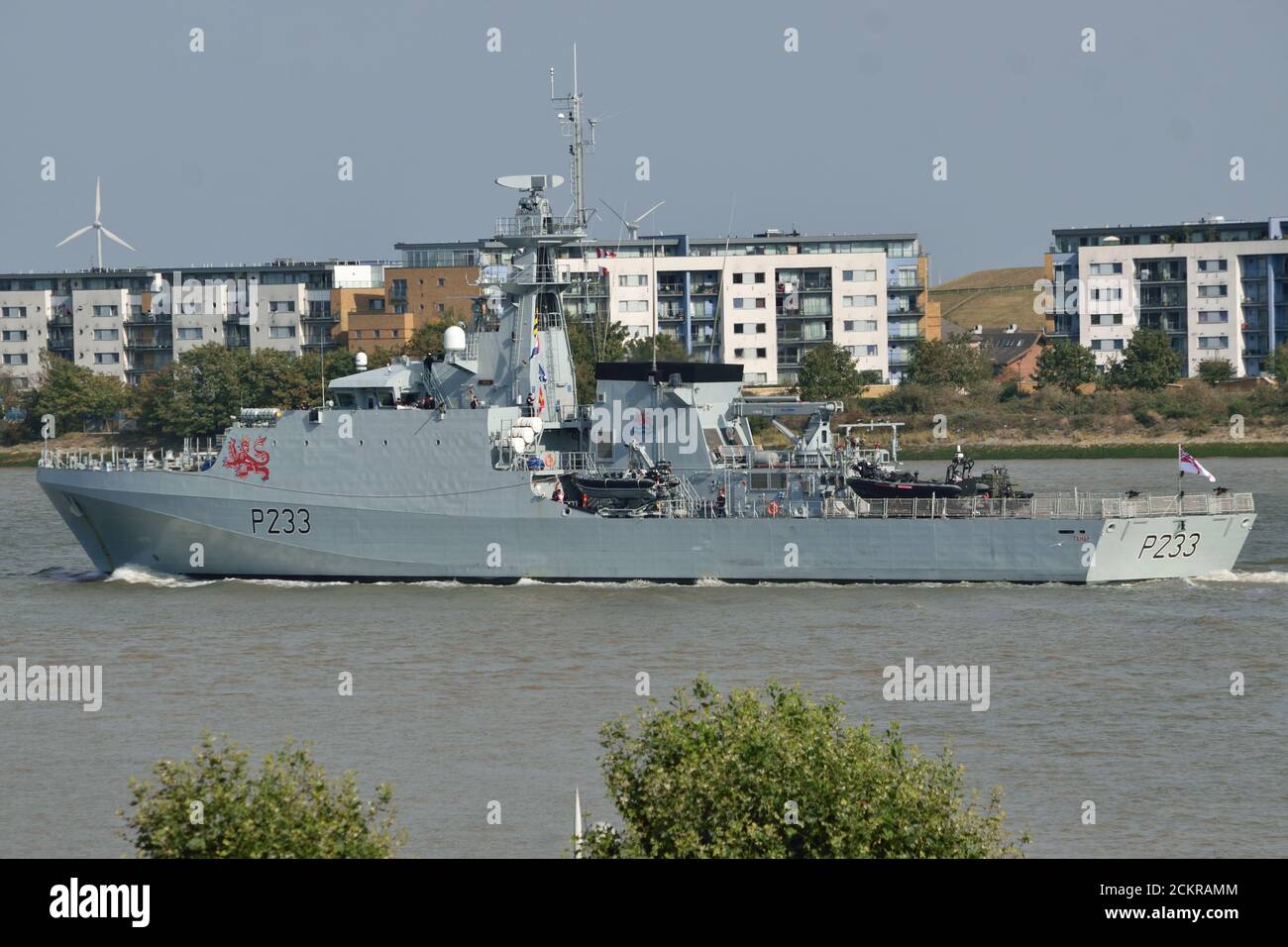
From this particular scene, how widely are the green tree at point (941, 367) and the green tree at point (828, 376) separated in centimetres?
575

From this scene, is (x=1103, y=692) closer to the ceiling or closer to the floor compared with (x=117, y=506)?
closer to the floor

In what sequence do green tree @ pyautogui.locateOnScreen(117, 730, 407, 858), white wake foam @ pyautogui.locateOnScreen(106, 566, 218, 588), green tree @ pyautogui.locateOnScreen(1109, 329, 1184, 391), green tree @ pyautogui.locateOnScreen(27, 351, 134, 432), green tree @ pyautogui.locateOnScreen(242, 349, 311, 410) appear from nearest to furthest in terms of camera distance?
green tree @ pyautogui.locateOnScreen(117, 730, 407, 858)
white wake foam @ pyautogui.locateOnScreen(106, 566, 218, 588)
green tree @ pyautogui.locateOnScreen(242, 349, 311, 410)
green tree @ pyautogui.locateOnScreen(1109, 329, 1184, 391)
green tree @ pyautogui.locateOnScreen(27, 351, 134, 432)

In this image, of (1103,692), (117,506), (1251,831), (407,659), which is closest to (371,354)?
(117,506)

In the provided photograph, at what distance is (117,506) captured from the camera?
32.9 meters

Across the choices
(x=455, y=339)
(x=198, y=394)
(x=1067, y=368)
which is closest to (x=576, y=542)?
(x=455, y=339)

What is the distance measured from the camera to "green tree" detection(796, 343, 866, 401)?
67.2 metres

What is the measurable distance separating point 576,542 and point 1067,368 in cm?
4589

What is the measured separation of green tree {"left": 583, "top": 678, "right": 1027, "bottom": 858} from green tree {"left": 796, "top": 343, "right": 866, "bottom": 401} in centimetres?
5456

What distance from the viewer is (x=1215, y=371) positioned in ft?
234
